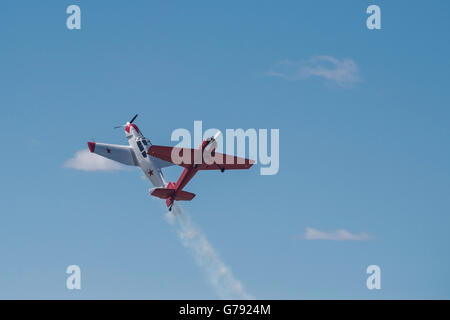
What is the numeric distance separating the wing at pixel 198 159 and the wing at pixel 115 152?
10891mm

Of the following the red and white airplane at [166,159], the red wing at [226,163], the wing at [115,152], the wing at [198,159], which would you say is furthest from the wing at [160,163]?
the red wing at [226,163]

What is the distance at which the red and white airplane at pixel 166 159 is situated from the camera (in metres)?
89.0

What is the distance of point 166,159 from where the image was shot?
89.8m

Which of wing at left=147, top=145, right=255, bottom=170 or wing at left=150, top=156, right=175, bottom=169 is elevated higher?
wing at left=150, top=156, right=175, bottom=169

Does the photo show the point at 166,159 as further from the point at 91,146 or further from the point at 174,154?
the point at 91,146

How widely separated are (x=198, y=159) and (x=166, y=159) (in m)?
4.12

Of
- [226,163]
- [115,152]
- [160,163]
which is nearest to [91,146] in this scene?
[115,152]

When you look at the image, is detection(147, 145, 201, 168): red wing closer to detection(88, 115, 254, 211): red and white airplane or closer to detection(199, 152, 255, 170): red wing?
detection(88, 115, 254, 211): red and white airplane

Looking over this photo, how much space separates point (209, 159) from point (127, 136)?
54.4 feet

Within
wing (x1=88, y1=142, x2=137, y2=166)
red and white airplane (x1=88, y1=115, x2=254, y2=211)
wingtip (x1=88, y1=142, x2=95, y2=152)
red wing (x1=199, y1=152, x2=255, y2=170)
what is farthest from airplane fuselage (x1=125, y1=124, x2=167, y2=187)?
A: red wing (x1=199, y1=152, x2=255, y2=170)

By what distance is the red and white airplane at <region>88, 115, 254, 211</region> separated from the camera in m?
89.0
